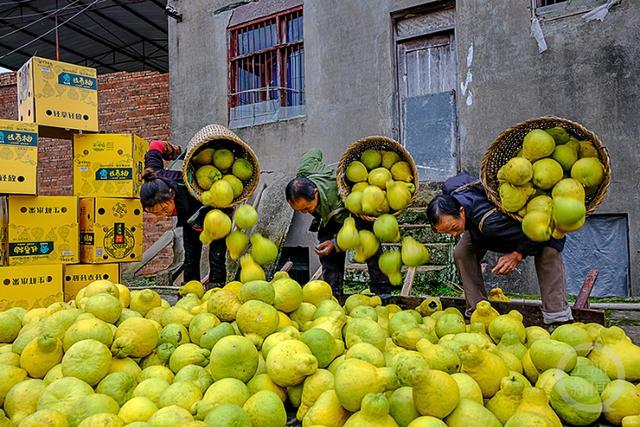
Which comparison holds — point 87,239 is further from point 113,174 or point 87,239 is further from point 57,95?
point 57,95

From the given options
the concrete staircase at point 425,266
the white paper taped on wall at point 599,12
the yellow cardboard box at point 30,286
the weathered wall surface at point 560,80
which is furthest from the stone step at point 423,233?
the yellow cardboard box at point 30,286

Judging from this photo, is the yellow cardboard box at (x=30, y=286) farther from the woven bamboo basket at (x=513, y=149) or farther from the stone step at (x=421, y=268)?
the woven bamboo basket at (x=513, y=149)

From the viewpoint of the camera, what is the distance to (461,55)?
21.2ft

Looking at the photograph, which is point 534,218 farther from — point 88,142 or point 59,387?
point 88,142

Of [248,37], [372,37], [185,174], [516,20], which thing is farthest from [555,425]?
[248,37]

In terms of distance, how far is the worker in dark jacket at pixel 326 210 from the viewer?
343cm

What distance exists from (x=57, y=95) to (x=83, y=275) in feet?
5.90

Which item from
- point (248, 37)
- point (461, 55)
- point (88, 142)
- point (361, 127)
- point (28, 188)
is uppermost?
point (248, 37)

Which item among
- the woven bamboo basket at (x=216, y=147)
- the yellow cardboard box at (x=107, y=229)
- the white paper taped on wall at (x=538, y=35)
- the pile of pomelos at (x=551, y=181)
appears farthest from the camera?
the white paper taped on wall at (x=538, y=35)

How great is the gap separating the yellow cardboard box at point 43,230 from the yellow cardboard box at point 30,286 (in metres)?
0.11

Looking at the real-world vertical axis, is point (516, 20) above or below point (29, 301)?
above

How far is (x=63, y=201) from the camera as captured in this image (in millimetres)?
4641

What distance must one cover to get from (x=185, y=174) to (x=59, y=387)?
2.13 meters

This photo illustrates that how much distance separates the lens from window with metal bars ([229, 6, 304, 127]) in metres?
8.05
